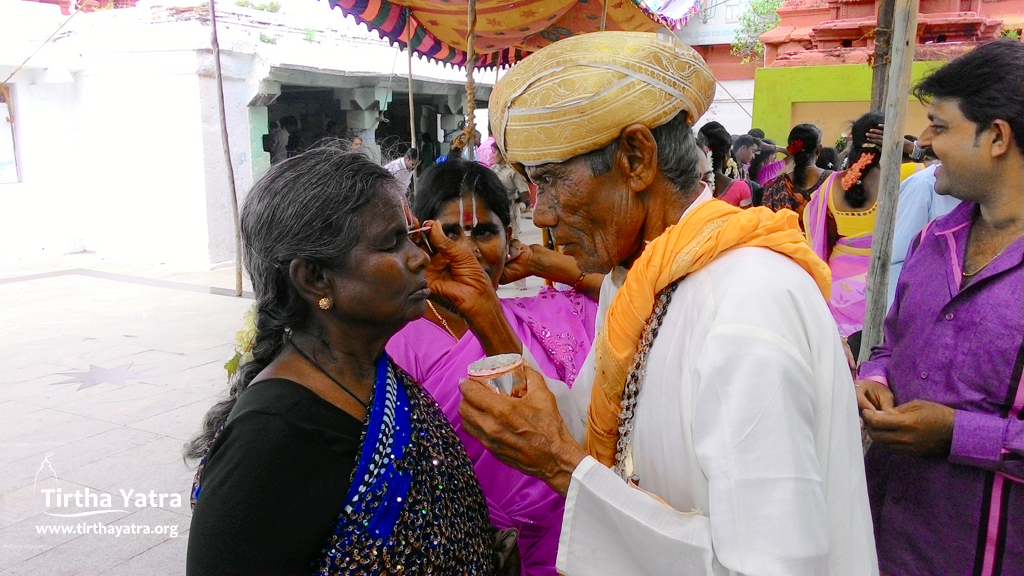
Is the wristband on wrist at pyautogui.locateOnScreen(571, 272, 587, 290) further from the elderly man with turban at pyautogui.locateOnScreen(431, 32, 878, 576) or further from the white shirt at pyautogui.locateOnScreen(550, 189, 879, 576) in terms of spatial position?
the white shirt at pyautogui.locateOnScreen(550, 189, 879, 576)

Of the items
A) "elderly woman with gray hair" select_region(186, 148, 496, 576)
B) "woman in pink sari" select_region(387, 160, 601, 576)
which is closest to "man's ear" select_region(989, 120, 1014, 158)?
"woman in pink sari" select_region(387, 160, 601, 576)

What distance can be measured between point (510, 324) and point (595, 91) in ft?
3.20

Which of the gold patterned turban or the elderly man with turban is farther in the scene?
the gold patterned turban

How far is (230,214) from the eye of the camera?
407 inches

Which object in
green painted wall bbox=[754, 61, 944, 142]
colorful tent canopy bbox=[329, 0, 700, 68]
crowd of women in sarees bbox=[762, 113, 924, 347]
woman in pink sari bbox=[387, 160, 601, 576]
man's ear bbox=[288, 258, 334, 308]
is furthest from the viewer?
green painted wall bbox=[754, 61, 944, 142]

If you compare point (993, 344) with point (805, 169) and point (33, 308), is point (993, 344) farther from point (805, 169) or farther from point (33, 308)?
point (33, 308)

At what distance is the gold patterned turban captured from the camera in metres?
1.41

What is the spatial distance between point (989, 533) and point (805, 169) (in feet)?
14.7

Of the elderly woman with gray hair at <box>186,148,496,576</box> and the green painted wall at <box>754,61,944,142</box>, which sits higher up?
the green painted wall at <box>754,61,944,142</box>

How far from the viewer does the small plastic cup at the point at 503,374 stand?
1.44m

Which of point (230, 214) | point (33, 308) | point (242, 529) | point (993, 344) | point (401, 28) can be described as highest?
point (401, 28)

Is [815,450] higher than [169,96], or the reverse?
[169,96]

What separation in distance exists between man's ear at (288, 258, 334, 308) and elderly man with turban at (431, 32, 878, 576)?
1.25ft

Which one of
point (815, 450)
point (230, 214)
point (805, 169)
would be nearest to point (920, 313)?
point (815, 450)
